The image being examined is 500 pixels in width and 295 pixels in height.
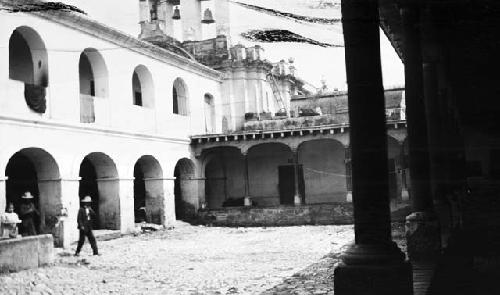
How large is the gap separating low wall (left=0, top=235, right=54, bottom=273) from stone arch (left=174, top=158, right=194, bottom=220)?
1254 centimetres

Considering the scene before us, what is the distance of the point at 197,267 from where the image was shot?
39.2ft

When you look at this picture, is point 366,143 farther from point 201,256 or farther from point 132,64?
point 132,64

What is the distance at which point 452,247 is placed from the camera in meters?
8.16

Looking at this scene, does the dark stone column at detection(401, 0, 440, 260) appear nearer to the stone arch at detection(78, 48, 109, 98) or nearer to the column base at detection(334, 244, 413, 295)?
the column base at detection(334, 244, 413, 295)

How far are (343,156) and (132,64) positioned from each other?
422 inches

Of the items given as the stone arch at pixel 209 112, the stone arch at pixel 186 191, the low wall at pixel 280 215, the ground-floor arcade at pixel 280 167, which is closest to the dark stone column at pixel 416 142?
the low wall at pixel 280 215

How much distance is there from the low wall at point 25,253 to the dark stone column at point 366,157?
816cm

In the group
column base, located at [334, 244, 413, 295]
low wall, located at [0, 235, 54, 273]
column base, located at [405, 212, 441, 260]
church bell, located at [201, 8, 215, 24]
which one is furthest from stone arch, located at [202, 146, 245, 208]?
column base, located at [334, 244, 413, 295]

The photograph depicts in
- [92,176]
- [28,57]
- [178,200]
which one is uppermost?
[28,57]

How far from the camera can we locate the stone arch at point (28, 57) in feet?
52.9

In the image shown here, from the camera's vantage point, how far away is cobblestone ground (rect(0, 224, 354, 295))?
9258 millimetres

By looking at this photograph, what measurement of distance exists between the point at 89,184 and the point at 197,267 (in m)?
10.2

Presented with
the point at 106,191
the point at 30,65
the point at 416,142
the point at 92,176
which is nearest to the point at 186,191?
the point at 92,176

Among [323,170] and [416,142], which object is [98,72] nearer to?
[323,170]
